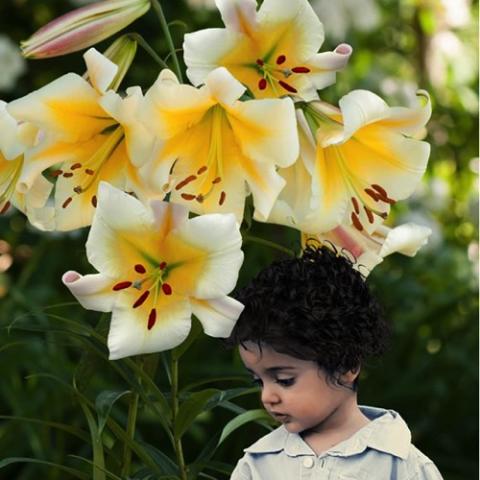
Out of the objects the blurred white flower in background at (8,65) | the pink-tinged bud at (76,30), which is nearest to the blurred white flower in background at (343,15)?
the blurred white flower in background at (8,65)

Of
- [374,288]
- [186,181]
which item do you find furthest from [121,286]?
[374,288]

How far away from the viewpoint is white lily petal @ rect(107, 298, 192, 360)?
4.44 ft

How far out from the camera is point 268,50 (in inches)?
57.2

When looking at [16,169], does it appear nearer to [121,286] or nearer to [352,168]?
[121,286]

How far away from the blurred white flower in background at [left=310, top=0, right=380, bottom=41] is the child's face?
251 centimetres

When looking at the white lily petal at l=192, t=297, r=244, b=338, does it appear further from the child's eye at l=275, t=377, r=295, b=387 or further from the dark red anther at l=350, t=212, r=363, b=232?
the dark red anther at l=350, t=212, r=363, b=232

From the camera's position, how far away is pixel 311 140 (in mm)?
1456

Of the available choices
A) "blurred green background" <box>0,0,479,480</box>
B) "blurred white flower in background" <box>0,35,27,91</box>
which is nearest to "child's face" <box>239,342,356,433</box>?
"blurred green background" <box>0,0,479,480</box>

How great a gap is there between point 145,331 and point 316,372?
0.17 meters

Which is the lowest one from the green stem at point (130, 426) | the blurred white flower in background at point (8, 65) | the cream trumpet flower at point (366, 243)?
the blurred white flower in background at point (8, 65)

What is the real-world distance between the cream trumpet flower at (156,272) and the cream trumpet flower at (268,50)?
15cm

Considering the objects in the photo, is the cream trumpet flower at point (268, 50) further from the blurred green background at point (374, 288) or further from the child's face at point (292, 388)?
the blurred green background at point (374, 288)

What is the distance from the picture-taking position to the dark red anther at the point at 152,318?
137 cm

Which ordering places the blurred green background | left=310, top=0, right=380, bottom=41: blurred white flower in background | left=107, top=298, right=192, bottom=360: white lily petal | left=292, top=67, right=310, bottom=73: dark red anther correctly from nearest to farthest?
left=107, top=298, right=192, bottom=360: white lily petal < left=292, top=67, right=310, bottom=73: dark red anther < the blurred green background < left=310, top=0, right=380, bottom=41: blurred white flower in background
